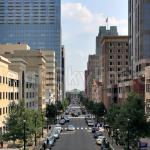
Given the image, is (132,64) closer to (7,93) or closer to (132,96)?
(7,93)

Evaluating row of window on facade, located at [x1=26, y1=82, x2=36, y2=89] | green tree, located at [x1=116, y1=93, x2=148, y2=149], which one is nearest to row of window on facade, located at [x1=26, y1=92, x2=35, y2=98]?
row of window on facade, located at [x1=26, y1=82, x2=36, y2=89]

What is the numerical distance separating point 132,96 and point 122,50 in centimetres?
12194

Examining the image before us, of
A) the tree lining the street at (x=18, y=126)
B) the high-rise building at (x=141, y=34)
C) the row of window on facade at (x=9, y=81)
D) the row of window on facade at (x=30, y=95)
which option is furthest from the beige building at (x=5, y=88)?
the high-rise building at (x=141, y=34)

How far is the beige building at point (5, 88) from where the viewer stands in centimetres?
8969

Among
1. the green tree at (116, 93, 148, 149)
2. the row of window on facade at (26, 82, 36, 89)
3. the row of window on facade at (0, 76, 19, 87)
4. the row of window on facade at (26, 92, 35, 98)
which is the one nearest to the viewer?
the green tree at (116, 93, 148, 149)

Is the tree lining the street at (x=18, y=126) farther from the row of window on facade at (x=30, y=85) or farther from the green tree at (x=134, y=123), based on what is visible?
the row of window on facade at (x=30, y=85)

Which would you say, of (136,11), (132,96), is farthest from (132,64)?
(132,96)

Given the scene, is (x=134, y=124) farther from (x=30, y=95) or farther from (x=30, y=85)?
(x=30, y=85)

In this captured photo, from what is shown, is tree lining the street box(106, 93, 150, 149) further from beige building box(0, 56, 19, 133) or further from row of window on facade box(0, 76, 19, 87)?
row of window on facade box(0, 76, 19, 87)

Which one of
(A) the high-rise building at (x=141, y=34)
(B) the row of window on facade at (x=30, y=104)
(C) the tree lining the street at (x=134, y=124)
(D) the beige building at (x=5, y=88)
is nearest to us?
(C) the tree lining the street at (x=134, y=124)

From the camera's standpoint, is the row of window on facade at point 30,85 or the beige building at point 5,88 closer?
the beige building at point 5,88

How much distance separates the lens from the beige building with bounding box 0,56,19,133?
8969 centimetres

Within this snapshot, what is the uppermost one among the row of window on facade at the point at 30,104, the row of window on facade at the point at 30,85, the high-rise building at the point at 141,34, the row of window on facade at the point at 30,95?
the high-rise building at the point at 141,34

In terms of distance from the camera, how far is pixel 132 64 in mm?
135500
